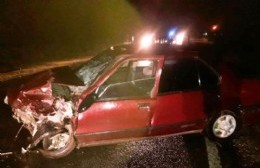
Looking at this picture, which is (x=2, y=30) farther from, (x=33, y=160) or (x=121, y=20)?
(x=33, y=160)

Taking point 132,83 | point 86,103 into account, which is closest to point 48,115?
point 86,103

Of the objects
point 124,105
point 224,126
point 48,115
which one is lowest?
point 224,126

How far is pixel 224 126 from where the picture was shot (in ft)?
18.2

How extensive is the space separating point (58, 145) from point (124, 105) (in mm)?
1226

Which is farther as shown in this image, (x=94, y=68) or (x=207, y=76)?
(x=94, y=68)

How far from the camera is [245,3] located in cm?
1470

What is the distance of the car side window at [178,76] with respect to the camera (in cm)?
497

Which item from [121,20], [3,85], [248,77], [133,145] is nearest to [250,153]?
[248,77]

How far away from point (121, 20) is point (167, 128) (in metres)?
21.2

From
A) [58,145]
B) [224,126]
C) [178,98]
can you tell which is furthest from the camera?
[224,126]

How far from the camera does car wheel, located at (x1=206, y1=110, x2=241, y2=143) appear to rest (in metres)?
5.43

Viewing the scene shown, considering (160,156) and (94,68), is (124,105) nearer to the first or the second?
(94,68)

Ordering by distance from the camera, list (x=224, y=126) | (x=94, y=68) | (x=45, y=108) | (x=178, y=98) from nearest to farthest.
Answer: (x=45, y=108)
(x=178, y=98)
(x=94, y=68)
(x=224, y=126)

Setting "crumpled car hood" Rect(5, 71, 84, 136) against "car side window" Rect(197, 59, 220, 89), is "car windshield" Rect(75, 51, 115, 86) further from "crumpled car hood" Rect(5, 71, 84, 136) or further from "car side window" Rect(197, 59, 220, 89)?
"car side window" Rect(197, 59, 220, 89)
